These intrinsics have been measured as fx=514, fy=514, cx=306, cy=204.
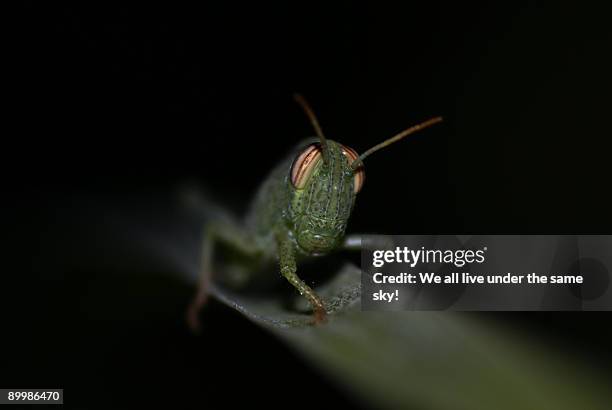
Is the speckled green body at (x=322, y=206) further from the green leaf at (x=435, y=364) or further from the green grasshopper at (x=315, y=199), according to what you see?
the green leaf at (x=435, y=364)

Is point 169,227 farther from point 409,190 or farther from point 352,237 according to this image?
point 409,190

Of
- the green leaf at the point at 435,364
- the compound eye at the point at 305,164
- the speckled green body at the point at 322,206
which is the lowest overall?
the green leaf at the point at 435,364

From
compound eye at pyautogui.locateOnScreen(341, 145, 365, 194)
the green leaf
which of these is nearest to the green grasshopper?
compound eye at pyautogui.locateOnScreen(341, 145, 365, 194)

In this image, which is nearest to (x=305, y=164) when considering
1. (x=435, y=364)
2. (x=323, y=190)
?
(x=323, y=190)

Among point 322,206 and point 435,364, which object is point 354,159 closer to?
point 322,206

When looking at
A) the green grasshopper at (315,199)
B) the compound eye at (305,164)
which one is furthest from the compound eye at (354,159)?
the compound eye at (305,164)

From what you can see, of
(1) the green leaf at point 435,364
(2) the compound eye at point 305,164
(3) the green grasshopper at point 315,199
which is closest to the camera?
(1) the green leaf at point 435,364

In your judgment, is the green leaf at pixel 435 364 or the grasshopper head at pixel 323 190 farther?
the grasshopper head at pixel 323 190

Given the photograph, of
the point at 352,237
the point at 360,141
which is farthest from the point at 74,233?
the point at 360,141
